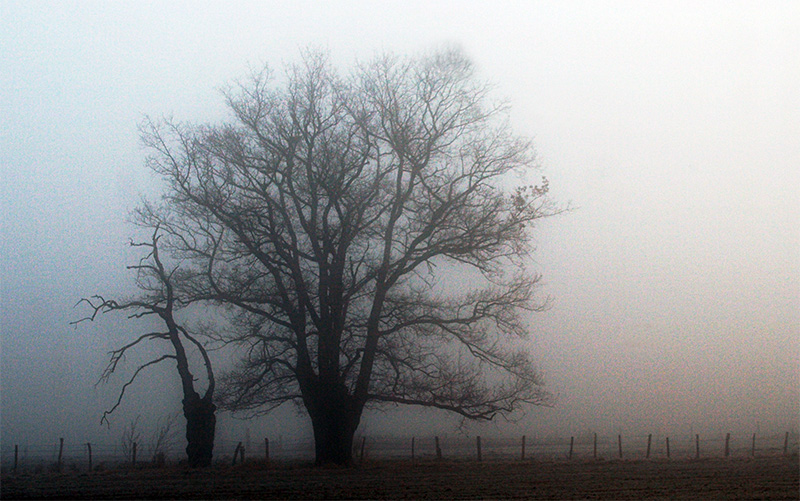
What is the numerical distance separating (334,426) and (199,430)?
403cm

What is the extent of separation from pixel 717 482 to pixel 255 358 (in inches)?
511

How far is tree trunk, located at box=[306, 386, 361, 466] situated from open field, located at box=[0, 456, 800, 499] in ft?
2.62

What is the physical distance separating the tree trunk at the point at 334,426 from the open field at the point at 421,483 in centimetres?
80

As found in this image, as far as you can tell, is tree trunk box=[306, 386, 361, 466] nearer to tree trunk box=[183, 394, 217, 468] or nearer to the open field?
the open field

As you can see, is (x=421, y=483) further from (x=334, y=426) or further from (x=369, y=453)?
(x=369, y=453)

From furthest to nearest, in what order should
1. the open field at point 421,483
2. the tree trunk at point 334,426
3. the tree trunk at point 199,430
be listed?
the tree trunk at point 199,430 → the tree trunk at point 334,426 → the open field at point 421,483

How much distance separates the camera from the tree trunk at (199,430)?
23688 millimetres

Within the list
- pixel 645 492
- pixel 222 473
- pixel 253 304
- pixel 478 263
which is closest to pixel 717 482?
pixel 645 492

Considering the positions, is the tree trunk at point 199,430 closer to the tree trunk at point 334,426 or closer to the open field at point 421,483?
the open field at point 421,483

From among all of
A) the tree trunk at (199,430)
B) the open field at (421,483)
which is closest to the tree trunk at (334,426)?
the open field at (421,483)

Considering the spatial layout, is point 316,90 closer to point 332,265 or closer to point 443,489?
point 332,265

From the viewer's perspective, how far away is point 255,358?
23.7m

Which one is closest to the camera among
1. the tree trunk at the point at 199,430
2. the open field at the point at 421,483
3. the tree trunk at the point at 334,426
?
the open field at the point at 421,483

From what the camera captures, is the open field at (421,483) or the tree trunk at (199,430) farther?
the tree trunk at (199,430)
